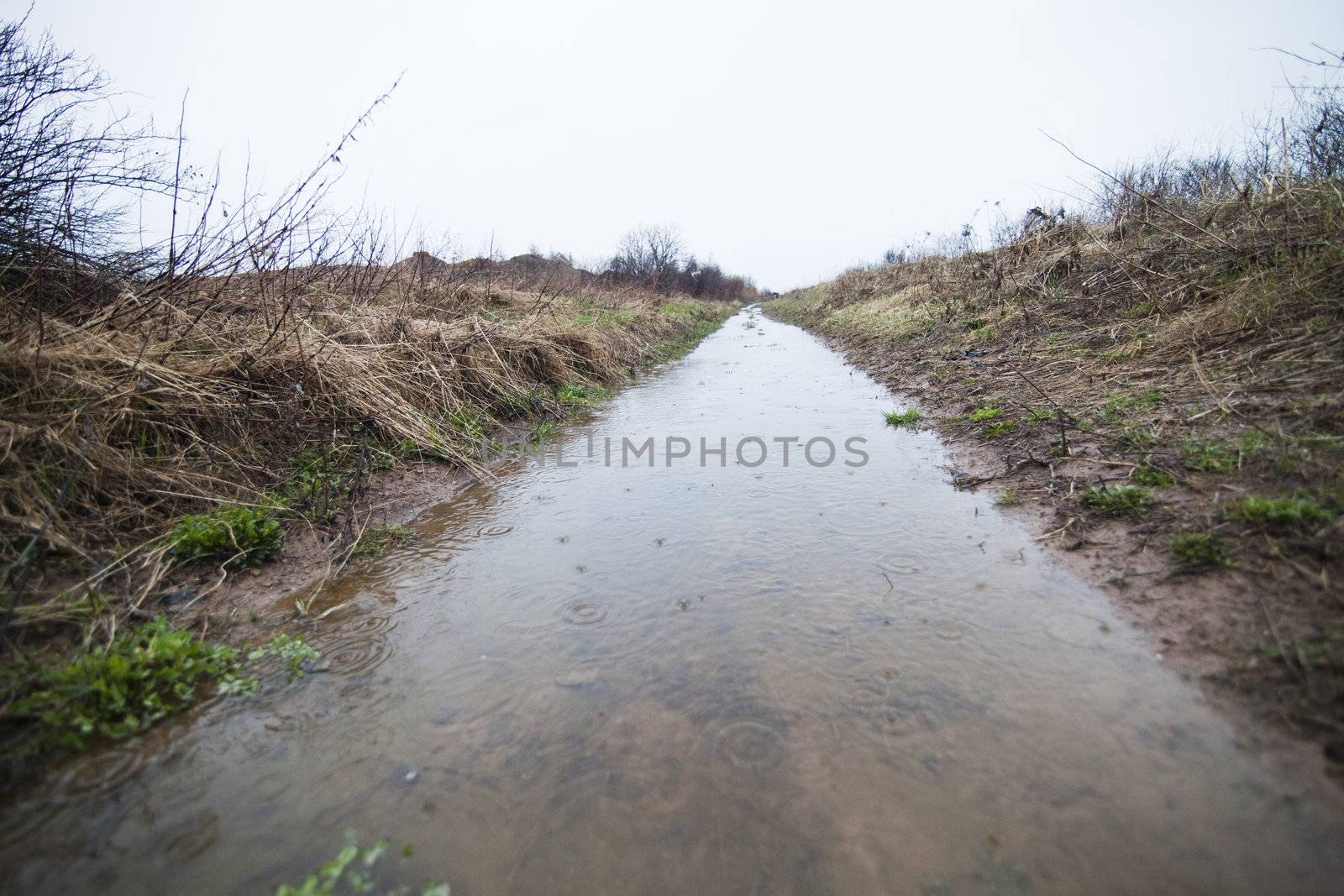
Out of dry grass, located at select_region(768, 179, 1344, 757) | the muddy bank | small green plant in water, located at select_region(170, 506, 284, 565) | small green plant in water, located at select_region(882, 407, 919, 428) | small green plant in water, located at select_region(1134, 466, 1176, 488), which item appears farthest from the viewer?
small green plant in water, located at select_region(882, 407, 919, 428)

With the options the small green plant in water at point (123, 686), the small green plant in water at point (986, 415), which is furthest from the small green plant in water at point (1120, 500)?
the small green plant in water at point (123, 686)

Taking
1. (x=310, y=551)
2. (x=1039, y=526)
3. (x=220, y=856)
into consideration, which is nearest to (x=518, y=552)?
(x=310, y=551)

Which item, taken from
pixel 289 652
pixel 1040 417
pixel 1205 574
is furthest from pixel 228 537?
pixel 1040 417

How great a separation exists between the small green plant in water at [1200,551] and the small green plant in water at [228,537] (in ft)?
13.6

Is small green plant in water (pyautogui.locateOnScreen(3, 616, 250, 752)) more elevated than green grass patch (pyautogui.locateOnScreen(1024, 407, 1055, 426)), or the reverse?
green grass patch (pyautogui.locateOnScreen(1024, 407, 1055, 426))

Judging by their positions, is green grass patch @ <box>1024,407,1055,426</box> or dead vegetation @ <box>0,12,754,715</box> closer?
dead vegetation @ <box>0,12,754,715</box>

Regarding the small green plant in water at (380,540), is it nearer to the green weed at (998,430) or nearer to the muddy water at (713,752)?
the muddy water at (713,752)

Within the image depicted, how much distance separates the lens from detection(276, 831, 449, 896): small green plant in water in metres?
1.32

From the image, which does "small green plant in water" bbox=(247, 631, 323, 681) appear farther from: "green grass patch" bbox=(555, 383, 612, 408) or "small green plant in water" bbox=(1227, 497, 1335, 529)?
"green grass patch" bbox=(555, 383, 612, 408)

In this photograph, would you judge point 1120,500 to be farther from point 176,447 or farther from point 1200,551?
point 176,447

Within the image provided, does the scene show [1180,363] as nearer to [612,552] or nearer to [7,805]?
[612,552]

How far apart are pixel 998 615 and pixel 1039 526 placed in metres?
1.01

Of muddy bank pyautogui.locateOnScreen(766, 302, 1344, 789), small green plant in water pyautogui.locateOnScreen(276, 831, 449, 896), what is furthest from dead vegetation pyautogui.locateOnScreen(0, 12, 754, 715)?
muddy bank pyautogui.locateOnScreen(766, 302, 1344, 789)

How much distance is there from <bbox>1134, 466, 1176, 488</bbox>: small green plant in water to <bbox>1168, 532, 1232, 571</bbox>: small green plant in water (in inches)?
23.0
